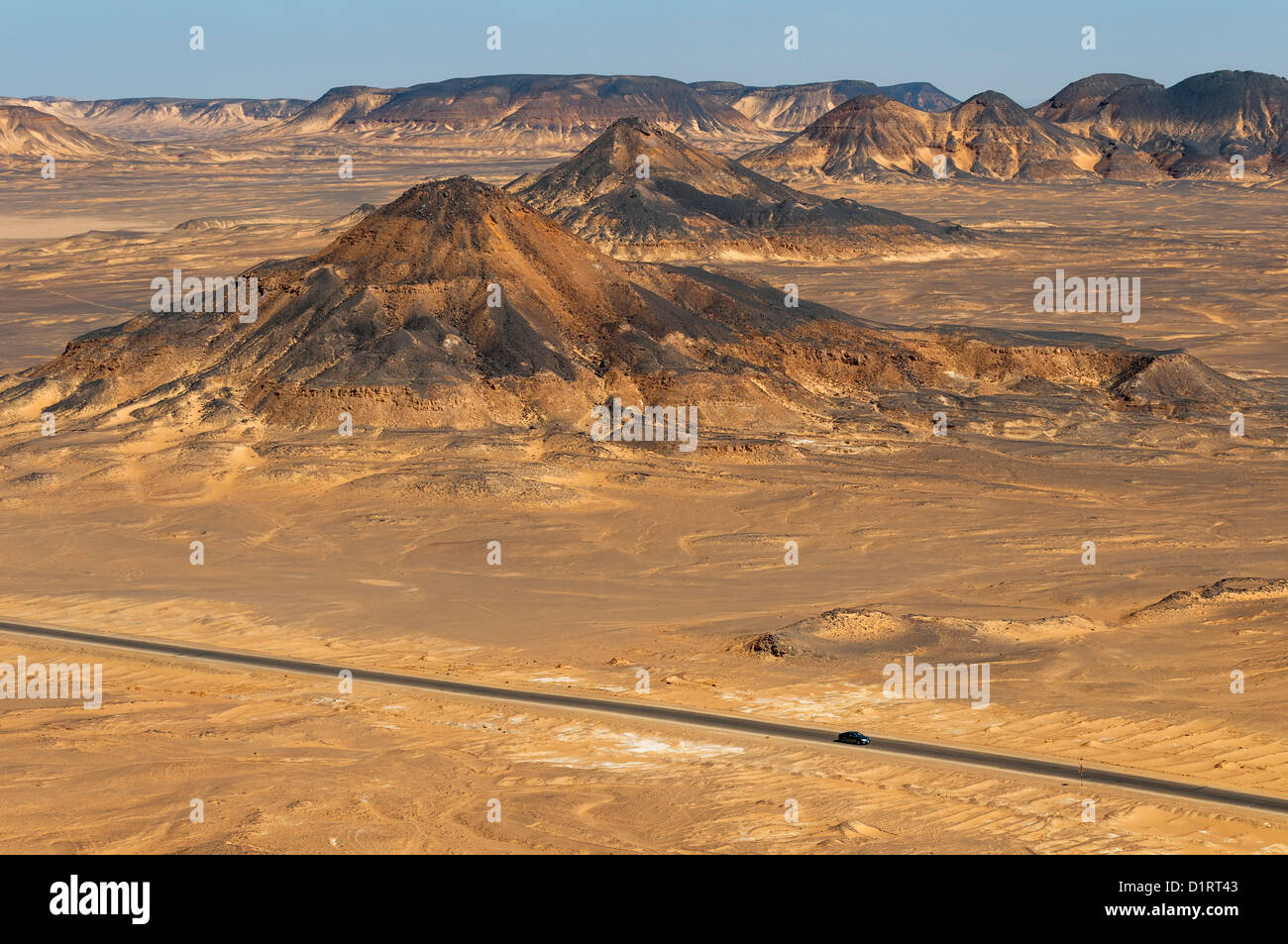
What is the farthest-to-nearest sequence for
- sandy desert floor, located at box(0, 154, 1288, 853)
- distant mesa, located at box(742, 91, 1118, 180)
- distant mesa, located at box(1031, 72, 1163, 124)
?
distant mesa, located at box(1031, 72, 1163, 124)
distant mesa, located at box(742, 91, 1118, 180)
sandy desert floor, located at box(0, 154, 1288, 853)

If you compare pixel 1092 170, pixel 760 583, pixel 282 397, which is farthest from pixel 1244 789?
pixel 1092 170

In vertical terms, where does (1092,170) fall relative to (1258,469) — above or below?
above

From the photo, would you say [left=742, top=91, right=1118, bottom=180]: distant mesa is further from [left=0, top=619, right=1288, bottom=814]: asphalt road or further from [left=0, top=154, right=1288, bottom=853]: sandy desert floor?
[left=0, top=619, right=1288, bottom=814]: asphalt road

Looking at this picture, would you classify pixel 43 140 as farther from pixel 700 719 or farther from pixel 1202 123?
pixel 700 719

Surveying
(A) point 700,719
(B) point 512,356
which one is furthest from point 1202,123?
(A) point 700,719

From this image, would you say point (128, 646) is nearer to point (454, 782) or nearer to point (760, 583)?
point (454, 782)

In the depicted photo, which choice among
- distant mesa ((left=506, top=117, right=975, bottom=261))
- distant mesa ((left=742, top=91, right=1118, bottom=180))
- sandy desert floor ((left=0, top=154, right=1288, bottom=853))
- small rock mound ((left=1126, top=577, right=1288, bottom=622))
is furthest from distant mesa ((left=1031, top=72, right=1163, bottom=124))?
small rock mound ((left=1126, top=577, right=1288, bottom=622))
